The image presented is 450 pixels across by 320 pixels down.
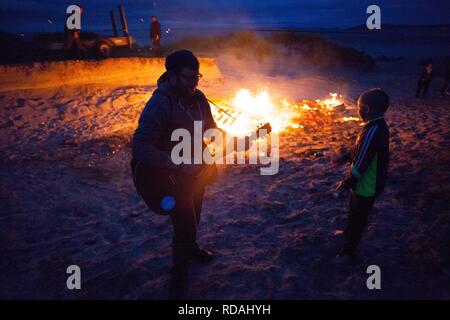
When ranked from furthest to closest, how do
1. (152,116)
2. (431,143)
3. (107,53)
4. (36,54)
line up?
1. (107,53)
2. (36,54)
3. (431,143)
4. (152,116)

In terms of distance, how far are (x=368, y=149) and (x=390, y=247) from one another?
1723 millimetres

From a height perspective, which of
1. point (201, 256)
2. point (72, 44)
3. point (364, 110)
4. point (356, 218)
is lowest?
point (201, 256)

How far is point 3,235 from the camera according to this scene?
450cm

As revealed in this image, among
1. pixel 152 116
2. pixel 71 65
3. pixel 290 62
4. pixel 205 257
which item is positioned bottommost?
pixel 205 257

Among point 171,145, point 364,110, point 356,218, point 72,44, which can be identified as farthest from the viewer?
point 72,44

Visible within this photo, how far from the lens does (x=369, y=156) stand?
3045mm

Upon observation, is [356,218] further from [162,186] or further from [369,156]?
[162,186]

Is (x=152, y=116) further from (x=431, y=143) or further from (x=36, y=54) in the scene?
(x=36, y=54)

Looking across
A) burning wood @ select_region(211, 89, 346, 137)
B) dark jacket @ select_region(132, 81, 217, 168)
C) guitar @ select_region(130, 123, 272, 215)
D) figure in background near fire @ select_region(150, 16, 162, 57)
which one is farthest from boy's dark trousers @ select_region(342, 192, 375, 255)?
figure in background near fire @ select_region(150, 16, 162, 57)

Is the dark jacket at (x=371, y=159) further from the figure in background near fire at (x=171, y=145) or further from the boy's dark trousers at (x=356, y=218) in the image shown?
the figure in background near fire at (x=171, y=145)

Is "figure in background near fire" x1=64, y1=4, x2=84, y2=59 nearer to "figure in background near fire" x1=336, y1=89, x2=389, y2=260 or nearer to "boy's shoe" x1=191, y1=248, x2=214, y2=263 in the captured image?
"boy's shoe" x1=191, y1=248, x2=214, y2=263

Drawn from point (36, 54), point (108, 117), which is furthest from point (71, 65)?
point (36, 54)

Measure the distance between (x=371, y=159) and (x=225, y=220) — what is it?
8.18 feet

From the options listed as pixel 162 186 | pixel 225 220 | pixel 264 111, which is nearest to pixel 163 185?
pixel 162 186
